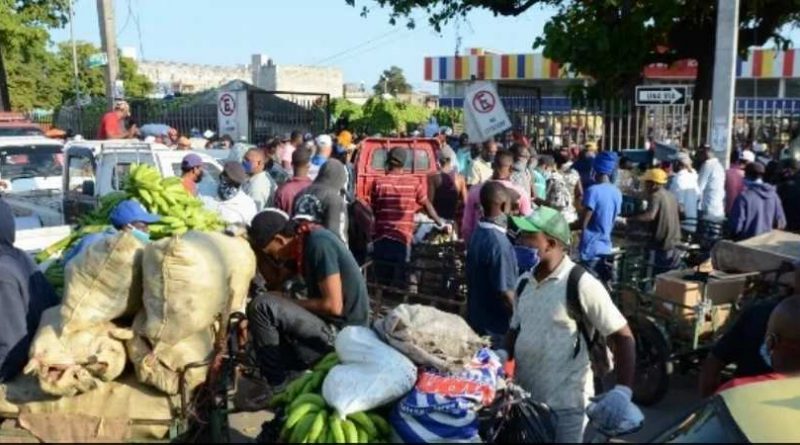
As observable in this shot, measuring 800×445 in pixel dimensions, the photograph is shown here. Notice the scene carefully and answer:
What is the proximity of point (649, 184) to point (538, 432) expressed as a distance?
17.4 ft

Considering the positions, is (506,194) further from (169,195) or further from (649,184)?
(649,184)

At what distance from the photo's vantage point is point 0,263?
4305mm

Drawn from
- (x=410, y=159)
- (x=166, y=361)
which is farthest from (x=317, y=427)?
(x=410, y=159)

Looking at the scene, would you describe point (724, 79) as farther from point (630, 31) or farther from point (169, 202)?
point (169, 202)

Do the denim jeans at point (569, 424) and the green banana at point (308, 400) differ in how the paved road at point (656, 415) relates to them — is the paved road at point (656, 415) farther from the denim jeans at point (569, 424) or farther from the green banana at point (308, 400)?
the green banana at point (308, 400)

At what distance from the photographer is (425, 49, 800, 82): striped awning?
3569 centimetres

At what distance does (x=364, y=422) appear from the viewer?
10.7 feet

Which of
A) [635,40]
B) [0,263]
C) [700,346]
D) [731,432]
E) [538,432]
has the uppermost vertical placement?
[635,40]

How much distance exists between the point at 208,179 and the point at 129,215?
16.0 ft

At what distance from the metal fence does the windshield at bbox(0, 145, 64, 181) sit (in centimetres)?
852

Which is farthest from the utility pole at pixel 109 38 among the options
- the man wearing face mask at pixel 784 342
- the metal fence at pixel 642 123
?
the man wearing face mask at pixel 784 342

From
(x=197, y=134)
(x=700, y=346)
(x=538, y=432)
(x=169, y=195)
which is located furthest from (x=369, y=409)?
(x=197, y=134)

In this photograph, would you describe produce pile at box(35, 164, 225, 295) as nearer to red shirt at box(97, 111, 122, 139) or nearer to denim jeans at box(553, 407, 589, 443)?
denim jeans at box(553, 407, 589, 443)

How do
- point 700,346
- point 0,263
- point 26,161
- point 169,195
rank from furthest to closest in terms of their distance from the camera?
point 26,161 < point 700,346 < point 169,195 < point 0,263
